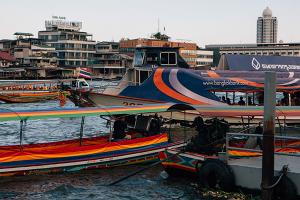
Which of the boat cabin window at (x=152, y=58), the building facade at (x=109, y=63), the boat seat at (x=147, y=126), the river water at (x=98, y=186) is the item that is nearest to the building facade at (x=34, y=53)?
the building facade at (x=109, y=63)

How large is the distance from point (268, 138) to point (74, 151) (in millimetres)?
9488

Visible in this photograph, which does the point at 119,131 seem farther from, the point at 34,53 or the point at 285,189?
the point at 34,53

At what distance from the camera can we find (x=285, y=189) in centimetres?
1533

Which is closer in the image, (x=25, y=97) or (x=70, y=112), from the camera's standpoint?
(x=70, y=112)

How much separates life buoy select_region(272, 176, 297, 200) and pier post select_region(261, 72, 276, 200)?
0.52m

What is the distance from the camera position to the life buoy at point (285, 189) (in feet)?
50.3

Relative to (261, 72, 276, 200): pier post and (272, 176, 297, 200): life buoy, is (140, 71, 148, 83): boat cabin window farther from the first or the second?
(272, 176, 297, 200): life buoy

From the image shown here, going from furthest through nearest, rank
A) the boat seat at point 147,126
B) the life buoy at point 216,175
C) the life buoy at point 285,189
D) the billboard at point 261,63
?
the billboard at point 261,63
the boat seat at point 147,126
the life buoy at point 216,175
the life buoy at point 285,189

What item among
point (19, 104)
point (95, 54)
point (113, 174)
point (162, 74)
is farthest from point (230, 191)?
point (95, 54)

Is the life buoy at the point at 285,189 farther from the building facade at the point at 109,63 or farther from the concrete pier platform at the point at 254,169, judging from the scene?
the building facade at the point at 109,63

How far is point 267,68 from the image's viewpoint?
37.2 m

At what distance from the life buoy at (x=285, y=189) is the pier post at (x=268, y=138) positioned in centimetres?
52

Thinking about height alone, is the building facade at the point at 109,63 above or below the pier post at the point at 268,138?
above

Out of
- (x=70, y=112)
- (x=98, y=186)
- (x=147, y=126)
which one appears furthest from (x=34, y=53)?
(x=98, y=186)
